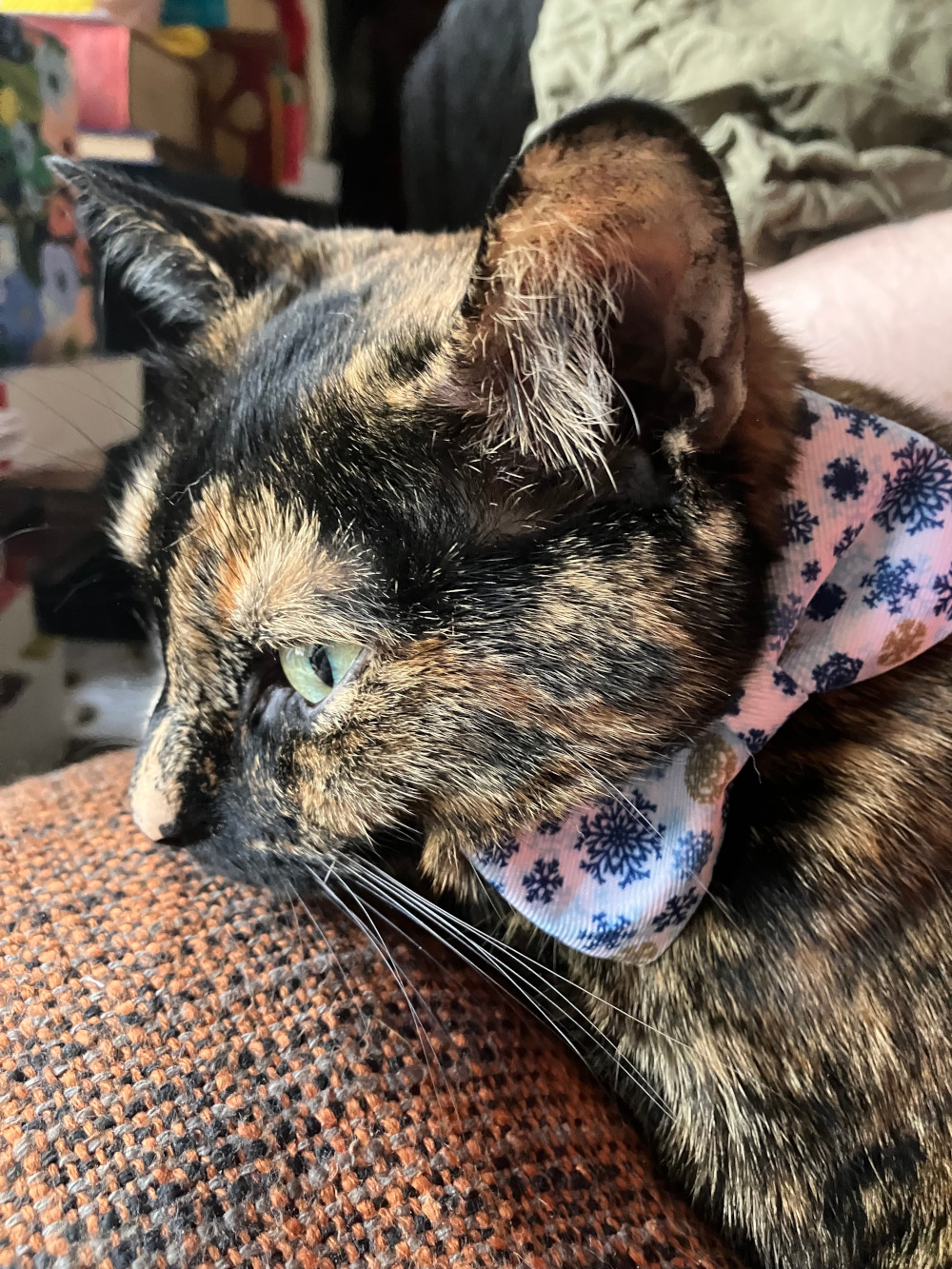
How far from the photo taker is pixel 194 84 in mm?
1413

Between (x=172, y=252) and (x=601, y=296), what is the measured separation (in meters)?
0.48

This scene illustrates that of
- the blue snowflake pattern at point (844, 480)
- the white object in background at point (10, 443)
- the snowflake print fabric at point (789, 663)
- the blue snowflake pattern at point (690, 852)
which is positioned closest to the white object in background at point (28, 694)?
the white object in background at point (10, 443)

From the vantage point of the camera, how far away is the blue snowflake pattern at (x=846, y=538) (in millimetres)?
646

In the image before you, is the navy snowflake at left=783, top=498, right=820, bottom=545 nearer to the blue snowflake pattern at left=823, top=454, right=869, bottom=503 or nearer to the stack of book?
the blue snowflake pattern at left=823, top=454, right=869, bottom=503

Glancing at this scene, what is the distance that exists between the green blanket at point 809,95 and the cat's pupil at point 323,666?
3.23ft

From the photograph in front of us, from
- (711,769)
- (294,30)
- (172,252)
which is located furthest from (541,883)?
→ (294,30)

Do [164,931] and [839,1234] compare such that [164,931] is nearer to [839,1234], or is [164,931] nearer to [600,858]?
[600,858]

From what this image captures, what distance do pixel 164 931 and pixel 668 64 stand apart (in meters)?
1.35

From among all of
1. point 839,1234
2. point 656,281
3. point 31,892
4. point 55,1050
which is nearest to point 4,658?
point 31,892

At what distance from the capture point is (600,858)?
0.69 metres

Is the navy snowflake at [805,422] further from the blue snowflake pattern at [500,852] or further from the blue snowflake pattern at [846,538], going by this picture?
the blue snowflake pattern at [500,852]

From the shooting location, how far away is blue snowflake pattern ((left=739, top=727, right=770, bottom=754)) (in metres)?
0.65

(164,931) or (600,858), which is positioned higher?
(600,858)

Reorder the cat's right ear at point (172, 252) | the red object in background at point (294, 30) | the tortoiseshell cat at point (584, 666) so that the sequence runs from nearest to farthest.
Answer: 1. the tortoiseshell cat at point (584, 666)
2. the cat's right ear at point (172, 252)
3. the red object in background at point (294, 30)
